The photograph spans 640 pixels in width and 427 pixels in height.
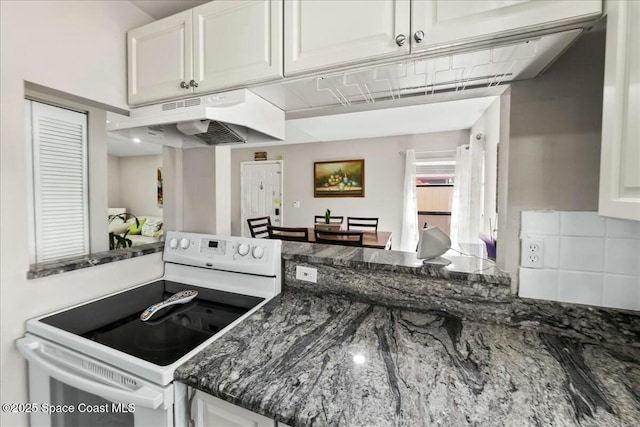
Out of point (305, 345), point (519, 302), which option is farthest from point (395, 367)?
point (519, 302)

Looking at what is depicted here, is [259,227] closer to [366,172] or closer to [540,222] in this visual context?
[366,172]

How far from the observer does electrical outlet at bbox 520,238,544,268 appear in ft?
3.09

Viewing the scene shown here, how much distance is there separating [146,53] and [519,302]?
191cm

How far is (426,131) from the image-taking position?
3.89 m

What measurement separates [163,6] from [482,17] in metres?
1.43

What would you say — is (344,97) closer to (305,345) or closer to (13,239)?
(305,345)

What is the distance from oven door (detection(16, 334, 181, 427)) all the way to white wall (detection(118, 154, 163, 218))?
5.21 metres

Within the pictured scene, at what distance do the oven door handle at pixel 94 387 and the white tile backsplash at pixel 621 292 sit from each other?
1.42 meters

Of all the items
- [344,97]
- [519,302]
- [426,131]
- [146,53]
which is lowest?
[519,302]

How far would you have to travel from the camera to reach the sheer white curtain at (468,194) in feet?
9.76

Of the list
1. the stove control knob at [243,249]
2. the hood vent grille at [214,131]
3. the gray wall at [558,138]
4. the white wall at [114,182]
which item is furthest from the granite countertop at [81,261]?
the white wall at [114,182]

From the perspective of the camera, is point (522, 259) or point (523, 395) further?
point (522, 259)

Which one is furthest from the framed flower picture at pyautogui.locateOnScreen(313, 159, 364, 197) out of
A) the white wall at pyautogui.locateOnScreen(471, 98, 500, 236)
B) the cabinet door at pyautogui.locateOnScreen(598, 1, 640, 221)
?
the cabinet door at pyautogui.locateOnScreen(598, 1, 640, 221)

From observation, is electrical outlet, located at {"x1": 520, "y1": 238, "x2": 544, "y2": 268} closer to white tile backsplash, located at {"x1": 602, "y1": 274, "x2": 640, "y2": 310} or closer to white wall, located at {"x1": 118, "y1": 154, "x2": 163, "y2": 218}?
white tile backsplash, located at {"x1": 602, "y1": 274, "x2": 640, "y2": 310}
